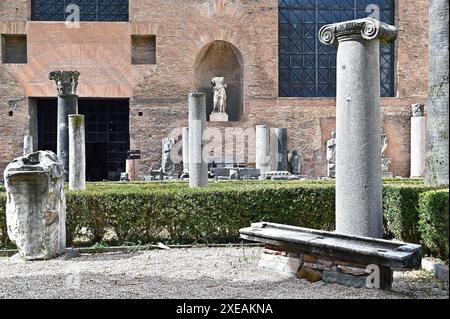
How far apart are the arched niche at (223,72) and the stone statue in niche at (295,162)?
3.10 m

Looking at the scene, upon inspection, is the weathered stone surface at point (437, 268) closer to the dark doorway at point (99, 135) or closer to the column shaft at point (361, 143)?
the column shaft at point (361, 143)

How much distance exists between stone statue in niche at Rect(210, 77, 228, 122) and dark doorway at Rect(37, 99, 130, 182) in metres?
3.85

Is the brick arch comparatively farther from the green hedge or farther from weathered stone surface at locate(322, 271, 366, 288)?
weathered stone surface at locate(322, 271, 366, 288)

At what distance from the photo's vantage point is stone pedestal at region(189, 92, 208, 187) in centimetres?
962

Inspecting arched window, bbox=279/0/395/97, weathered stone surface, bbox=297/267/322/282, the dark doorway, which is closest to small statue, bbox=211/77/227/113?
arched window, bbox=279/0/395/97

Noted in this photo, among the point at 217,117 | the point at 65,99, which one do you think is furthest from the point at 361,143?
the point at 217,117

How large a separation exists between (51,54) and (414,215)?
1660 cm

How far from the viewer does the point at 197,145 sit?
386 inches

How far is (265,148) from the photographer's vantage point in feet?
59.7

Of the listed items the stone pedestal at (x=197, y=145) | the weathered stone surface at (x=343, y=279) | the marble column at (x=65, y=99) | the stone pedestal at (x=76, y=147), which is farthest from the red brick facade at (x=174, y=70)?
the weathered stone surface at (x=343, y=279)

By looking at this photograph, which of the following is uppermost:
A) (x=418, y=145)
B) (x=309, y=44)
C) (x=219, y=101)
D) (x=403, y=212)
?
(x=309, y=44)

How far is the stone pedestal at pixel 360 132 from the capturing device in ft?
18.5

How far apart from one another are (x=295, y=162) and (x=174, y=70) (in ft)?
19.6

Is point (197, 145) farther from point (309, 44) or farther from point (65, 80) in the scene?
point (309, 44)
